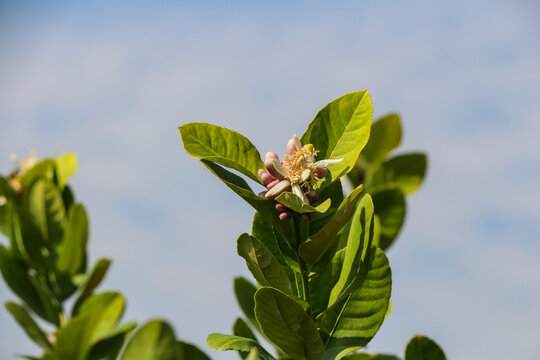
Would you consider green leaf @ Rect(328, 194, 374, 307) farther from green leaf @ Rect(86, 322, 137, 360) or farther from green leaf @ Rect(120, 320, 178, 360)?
green leaf @ Rect(86, 322, 137, 360)

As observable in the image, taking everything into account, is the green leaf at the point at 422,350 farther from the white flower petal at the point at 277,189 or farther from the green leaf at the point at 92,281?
the green leaf at the point at 92,281

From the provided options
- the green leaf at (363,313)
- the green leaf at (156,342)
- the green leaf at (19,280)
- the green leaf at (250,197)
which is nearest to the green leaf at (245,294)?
the green leaf at (363,313)

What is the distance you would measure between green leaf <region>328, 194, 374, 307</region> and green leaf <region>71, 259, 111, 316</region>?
1786mm

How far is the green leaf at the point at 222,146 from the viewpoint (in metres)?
1.54

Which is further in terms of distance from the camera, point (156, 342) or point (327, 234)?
point (327, 234)

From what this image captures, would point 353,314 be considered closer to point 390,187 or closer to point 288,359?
point 288,359

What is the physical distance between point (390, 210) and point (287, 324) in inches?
53.7

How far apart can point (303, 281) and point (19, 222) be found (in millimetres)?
2016

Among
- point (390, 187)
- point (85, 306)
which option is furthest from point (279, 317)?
point (85, 306)

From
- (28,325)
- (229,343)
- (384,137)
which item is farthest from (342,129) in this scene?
(28,325)

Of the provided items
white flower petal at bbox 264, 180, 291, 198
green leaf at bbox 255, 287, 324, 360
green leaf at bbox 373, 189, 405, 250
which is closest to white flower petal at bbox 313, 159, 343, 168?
white flower petal at bbox 264, 180, 291, 198

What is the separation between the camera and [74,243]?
3072mm

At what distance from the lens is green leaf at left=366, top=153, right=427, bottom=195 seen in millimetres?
3068

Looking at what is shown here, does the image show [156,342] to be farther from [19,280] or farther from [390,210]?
[19,280]
